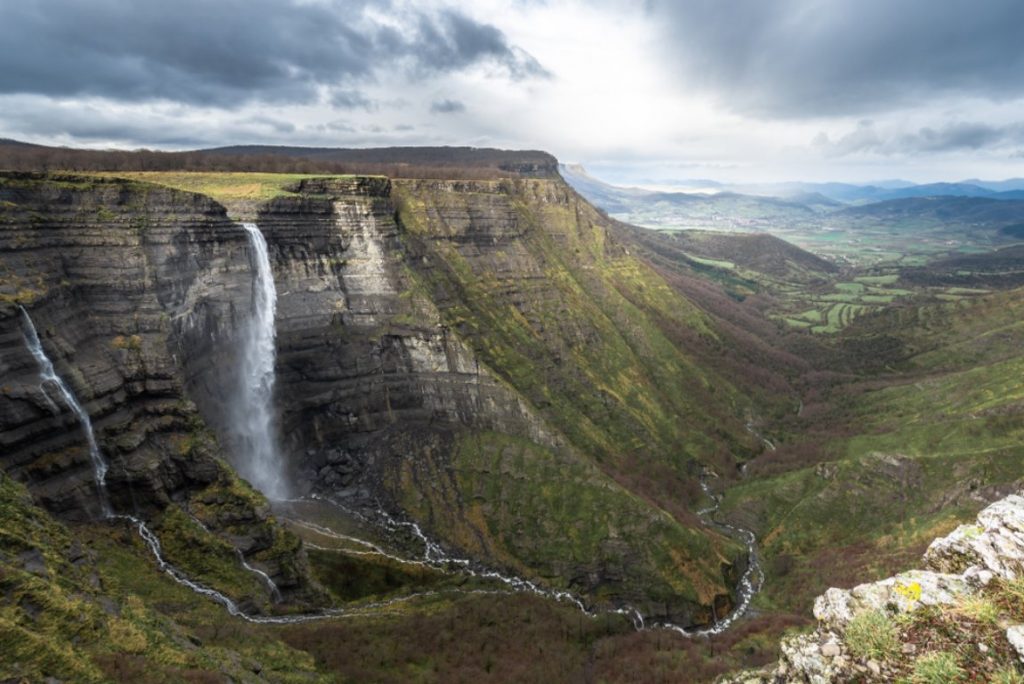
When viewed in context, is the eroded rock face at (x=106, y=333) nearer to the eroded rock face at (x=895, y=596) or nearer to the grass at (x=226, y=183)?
the grass at (x=226, y=183)

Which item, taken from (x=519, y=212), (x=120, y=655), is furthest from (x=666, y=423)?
(x=120, y=655)

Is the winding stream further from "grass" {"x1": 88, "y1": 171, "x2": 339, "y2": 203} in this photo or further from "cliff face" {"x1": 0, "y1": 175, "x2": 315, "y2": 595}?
"grass" {"x1": 88, "y1": 171, "x2": 339, "y2": 203}

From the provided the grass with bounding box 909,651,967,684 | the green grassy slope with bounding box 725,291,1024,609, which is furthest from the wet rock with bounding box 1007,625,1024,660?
the green grassy slope with bounding box 725,291,1024,609

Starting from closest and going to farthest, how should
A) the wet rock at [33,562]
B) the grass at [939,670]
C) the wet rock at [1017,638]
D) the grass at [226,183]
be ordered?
1. the wet rock at [1017,638]
2. the grass at [939,670]
3. the wet rock at [33,562]
4. the grass at [226,183]

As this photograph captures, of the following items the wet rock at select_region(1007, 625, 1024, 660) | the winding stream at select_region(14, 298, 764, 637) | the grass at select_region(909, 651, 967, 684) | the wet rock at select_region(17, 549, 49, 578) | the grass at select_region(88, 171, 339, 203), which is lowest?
the winding stream at select_region(14, 298, 764, 637)

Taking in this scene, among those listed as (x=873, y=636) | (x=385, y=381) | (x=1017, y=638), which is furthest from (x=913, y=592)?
(x=385, y=381)

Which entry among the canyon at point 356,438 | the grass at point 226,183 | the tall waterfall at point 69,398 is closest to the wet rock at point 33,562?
the canyon at point 356,438
